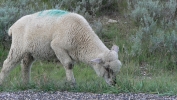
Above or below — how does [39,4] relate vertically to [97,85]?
above

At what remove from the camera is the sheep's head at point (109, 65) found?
1016 centimetres

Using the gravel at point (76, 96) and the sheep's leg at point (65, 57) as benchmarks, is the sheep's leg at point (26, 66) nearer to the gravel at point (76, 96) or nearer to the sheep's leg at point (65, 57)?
the sheep's leg at point (65, 57)

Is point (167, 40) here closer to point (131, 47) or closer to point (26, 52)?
point (131, 47)

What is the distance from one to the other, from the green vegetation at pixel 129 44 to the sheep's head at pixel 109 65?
7.2 inches

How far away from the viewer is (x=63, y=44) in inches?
413

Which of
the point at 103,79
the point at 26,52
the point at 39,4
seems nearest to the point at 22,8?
the point at 39,4

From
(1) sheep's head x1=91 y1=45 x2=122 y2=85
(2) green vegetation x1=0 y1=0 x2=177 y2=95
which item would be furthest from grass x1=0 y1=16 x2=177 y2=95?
(1) sheep's head x1=91 y1=45 x2=122 y2=85

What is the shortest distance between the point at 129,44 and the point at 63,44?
4216 millimetres

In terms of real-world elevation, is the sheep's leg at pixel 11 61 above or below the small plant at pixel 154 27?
below

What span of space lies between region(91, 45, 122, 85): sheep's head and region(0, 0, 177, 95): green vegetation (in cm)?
18

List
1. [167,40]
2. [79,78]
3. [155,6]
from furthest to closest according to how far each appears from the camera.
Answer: [155,6] → [167,40] → [79,78]

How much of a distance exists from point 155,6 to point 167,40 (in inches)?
69.3

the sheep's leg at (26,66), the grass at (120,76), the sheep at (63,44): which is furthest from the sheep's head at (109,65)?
the sheep's leg at (26,66)

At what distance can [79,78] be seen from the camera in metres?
12.2
